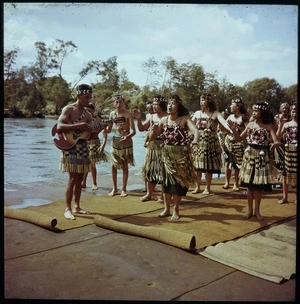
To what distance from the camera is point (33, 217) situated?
3.94 metres

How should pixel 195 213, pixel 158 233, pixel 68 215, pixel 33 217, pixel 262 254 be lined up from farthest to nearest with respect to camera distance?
pixel 195 213
pixel 68 215
pixel 33 217
pixel 158 233
pixel 262 254

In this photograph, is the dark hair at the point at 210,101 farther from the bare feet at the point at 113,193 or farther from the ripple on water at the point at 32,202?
the ripple on water at the point at 32,202

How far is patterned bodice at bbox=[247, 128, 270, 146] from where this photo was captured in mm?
4297

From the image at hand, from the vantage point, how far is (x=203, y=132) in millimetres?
5906

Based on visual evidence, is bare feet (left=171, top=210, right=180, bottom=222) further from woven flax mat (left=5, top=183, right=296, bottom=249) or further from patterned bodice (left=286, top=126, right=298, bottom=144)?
patterned bodice (left=286, top=126, right=298, bottom=144)

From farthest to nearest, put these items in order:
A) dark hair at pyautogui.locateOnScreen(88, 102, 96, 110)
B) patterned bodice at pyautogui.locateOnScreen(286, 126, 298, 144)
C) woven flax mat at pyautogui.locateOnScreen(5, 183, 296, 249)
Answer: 1. dark hair at pyautogui.locateOnScreen(88, 102, 96, 110)
2. patterned bodice at pyautogui.locateOnScreen(286, 126, 298, 144)
3. woven flax mat at pyautogui.locateOnScreen(5, 183, 296, 249)

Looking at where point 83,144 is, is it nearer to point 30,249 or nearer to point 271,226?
point 30,249

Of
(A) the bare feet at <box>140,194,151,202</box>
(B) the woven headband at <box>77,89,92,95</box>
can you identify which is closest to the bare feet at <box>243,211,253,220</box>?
(A) the bare feet at <box>140,194,151,202</box>

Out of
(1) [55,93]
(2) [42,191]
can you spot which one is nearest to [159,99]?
(1) [55,93]

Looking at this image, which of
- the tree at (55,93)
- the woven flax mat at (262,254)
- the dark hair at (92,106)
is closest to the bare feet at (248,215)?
the woven flax mat at (262,254)

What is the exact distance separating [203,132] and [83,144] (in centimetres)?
228

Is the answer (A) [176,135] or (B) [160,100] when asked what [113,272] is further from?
(B) [160,100]

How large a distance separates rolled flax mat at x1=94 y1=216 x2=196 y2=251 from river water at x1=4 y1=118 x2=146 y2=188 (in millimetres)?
1678

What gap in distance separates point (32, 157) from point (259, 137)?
6092mm
